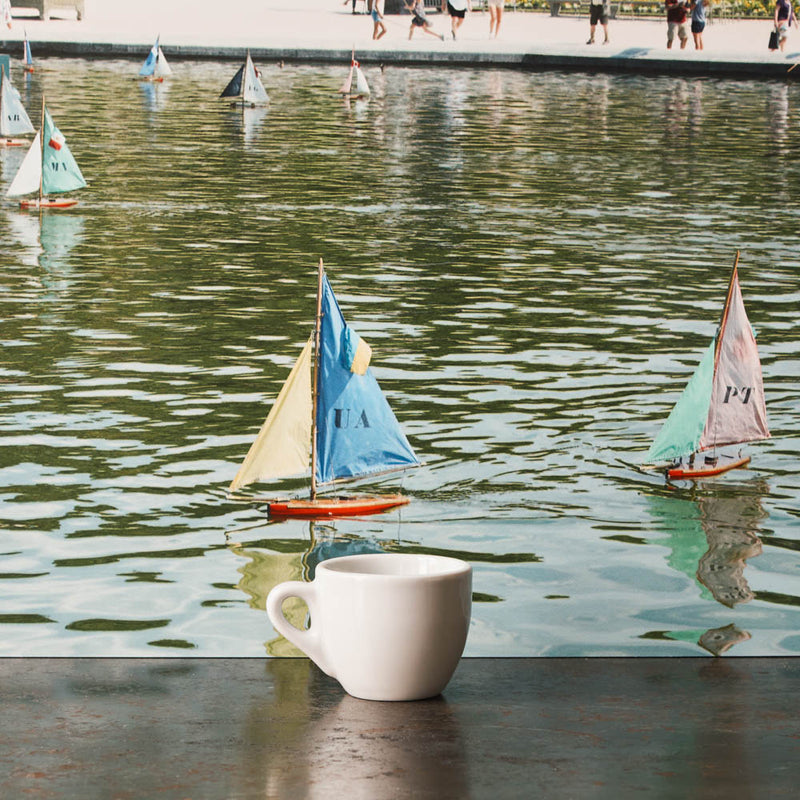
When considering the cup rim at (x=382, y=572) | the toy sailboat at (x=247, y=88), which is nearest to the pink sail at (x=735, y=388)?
the cup rim at (x=382, y=572)

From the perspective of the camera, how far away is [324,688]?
3.62 m

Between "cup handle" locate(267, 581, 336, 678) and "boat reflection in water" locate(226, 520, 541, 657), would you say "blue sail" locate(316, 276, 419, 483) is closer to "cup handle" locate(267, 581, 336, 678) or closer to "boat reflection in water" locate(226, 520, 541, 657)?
"boat reflection in water" locate(226, 520, 541, 657)

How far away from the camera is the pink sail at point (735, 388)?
945 centimetres

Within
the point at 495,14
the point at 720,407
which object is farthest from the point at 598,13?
the point at 720,407

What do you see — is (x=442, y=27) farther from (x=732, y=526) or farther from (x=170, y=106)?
(x=732, y=526)

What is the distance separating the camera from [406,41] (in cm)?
4719

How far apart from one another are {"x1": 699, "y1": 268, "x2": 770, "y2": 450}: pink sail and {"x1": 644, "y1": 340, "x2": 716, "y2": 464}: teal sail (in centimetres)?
7

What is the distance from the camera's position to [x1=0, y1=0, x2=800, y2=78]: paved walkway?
4362 centimetres

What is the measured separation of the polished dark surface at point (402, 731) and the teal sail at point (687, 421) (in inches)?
216

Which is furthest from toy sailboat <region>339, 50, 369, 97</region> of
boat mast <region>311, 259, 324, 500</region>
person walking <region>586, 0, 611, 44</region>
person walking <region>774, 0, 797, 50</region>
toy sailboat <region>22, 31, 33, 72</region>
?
boat mast <region>311, 259, 324, 500</region>

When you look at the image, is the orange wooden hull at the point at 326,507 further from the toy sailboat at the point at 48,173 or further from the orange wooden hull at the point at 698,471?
the toy sailboat at the point at 48,173

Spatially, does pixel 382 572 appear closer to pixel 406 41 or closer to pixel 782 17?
pixel 782 17

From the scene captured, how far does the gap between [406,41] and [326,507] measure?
39.7 metres

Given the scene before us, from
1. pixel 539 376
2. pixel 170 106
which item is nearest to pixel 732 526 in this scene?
pixel 539 376
